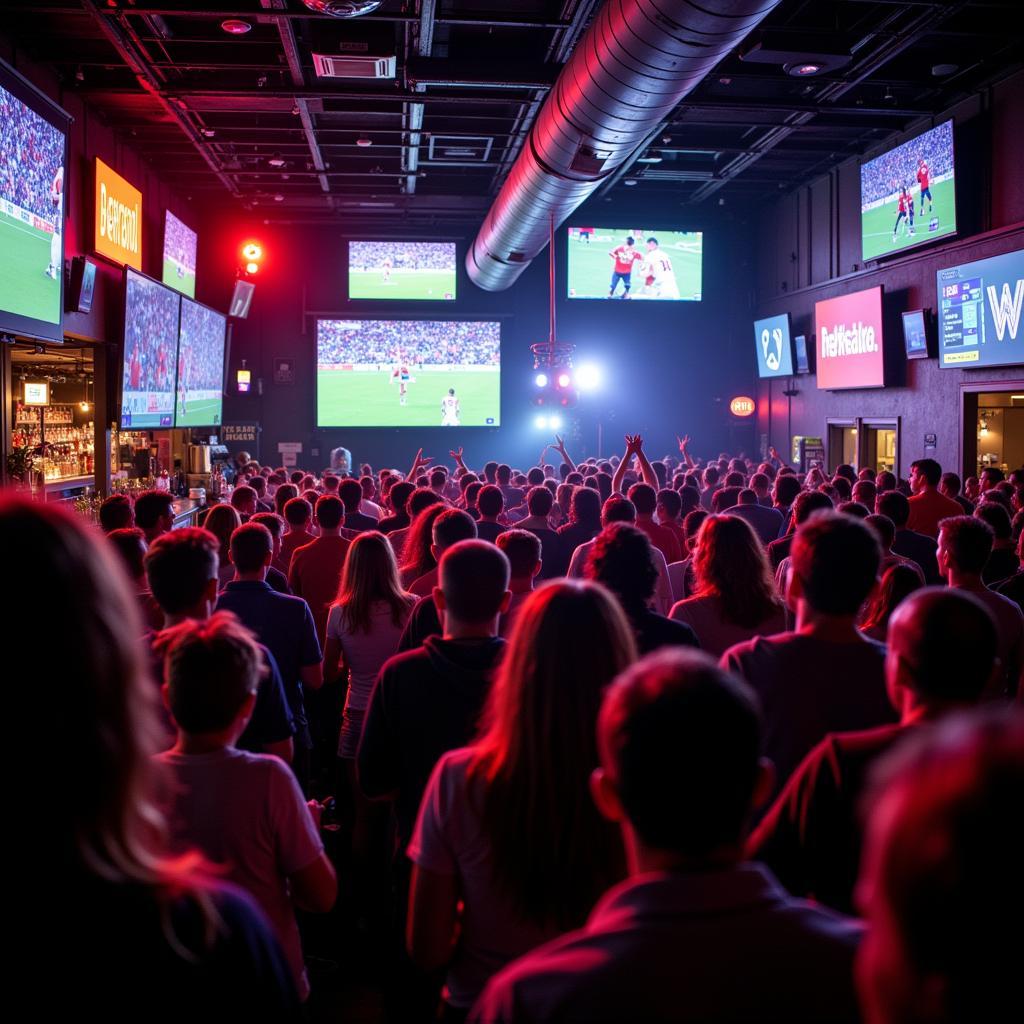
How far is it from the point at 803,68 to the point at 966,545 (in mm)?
8190

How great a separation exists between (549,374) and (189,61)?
5.89 metres

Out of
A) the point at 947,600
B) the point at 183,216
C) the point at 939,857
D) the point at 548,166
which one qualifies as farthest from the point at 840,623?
the point at 183,216

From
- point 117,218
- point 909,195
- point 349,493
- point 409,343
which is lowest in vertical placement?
point 349,493

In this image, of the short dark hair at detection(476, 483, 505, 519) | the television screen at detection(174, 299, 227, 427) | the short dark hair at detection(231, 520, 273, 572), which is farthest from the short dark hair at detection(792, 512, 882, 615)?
the television screen at detection(174, 299, 227, 427)

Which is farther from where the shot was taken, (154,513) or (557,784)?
(154,513)

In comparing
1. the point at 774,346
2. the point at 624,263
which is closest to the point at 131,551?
the point at 774,346

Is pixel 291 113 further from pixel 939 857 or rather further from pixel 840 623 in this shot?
pixel 939 857

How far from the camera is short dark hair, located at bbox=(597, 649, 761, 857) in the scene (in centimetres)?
110

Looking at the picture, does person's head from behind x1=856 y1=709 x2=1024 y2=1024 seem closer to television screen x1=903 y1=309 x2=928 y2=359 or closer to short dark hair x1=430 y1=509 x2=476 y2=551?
short dark hair x1=430 y1=509 x2=476 y2=551

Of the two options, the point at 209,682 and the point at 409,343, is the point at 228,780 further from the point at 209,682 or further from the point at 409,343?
the point at 409,343

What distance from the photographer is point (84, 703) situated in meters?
0.97

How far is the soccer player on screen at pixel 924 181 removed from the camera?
11.8 m

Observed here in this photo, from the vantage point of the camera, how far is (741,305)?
19.0m

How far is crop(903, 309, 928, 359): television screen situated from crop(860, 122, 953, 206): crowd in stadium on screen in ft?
5.63
